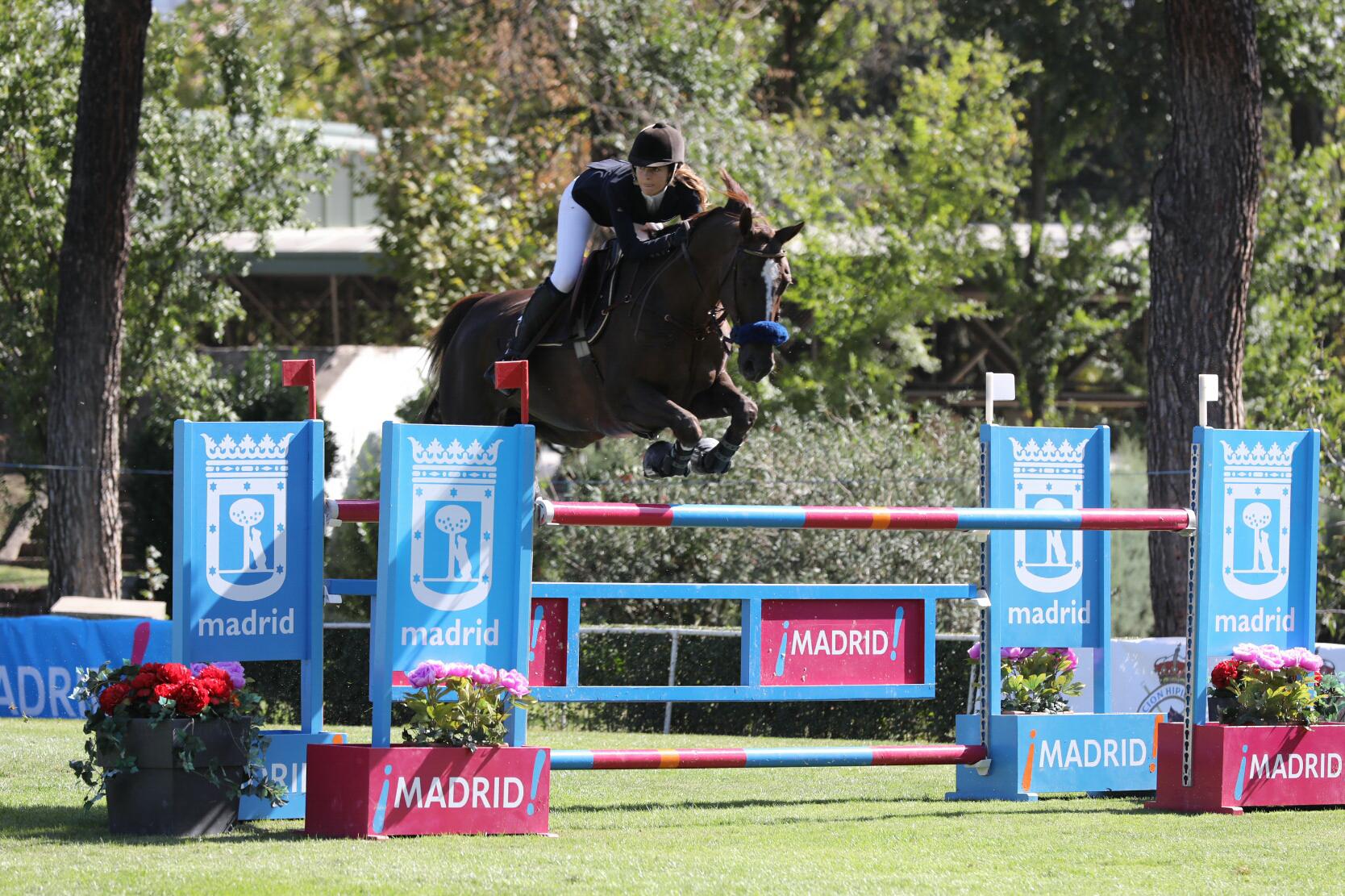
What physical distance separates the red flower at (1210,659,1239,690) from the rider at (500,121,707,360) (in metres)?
2.58

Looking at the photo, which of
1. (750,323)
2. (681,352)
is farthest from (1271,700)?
(681,352)

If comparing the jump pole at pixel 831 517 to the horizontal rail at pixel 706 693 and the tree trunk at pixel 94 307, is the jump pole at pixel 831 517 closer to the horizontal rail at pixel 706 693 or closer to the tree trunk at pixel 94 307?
the horizontal rail at pixel 706 693

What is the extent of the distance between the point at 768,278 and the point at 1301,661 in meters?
2.42

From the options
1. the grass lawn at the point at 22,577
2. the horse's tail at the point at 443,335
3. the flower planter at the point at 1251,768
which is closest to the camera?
the flower planter at the point at 1251,768

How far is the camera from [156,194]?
579 inches

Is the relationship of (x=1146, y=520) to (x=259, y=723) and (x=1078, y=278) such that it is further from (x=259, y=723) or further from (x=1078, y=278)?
(x=1078, y=278)

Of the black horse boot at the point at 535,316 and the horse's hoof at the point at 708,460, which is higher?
the black horse boot at the point at 535,316

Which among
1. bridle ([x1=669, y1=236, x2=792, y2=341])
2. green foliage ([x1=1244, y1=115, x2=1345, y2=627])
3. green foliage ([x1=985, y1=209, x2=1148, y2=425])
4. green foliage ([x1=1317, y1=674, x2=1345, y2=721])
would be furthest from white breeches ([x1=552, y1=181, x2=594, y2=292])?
green foliage ([x1=985, y1=209, x2=1148, y2=425])

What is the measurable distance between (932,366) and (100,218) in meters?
10.0

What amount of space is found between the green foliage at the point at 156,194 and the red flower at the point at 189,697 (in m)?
10.0

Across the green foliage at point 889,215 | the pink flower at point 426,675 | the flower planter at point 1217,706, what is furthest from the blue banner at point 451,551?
the green foliage at point 889,215

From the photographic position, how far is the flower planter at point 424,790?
497 cm

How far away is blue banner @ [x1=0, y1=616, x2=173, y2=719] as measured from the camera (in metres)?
10.0

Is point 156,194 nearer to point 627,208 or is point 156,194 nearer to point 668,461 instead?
point 627,208
